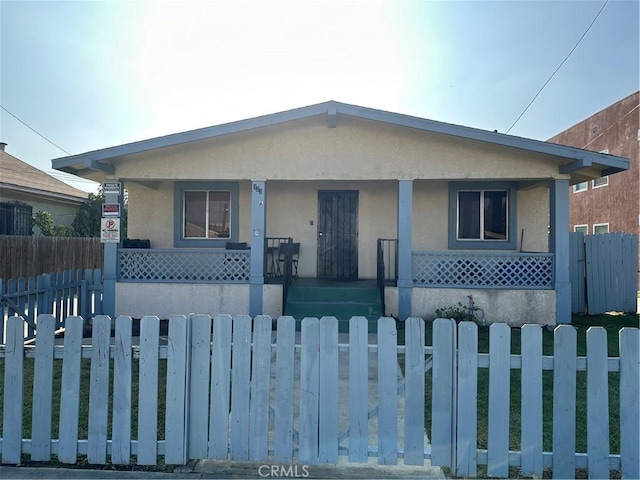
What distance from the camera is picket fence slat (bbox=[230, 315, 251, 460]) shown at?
309cm

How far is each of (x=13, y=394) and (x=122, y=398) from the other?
90 cm

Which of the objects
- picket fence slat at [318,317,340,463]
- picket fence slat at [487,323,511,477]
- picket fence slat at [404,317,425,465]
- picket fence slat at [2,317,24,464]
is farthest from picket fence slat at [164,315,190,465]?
picket fence slat at [487,323,511,477]

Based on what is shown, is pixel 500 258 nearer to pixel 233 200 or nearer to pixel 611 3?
pixel 233 200

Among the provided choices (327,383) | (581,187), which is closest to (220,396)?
(327,383)

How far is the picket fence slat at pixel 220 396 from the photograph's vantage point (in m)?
3.10

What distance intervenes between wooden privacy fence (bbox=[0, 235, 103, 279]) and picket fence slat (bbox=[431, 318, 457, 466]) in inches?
534

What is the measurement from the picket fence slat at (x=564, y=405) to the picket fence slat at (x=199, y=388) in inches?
101

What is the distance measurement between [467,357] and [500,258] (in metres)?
6.40

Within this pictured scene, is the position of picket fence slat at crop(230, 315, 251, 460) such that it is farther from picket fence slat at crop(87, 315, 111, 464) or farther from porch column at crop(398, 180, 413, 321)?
porch column at crop(398, 180, 413, 321)

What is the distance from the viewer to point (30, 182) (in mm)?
15766

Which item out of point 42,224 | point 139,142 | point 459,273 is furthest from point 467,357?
point 42,224

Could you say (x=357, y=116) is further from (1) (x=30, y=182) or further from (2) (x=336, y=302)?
(1) (x=30, y=182)

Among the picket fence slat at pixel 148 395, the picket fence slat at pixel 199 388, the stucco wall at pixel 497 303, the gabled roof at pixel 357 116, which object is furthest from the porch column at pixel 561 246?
the picket fence slat at pixel 148 395

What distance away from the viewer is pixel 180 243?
10.5m
